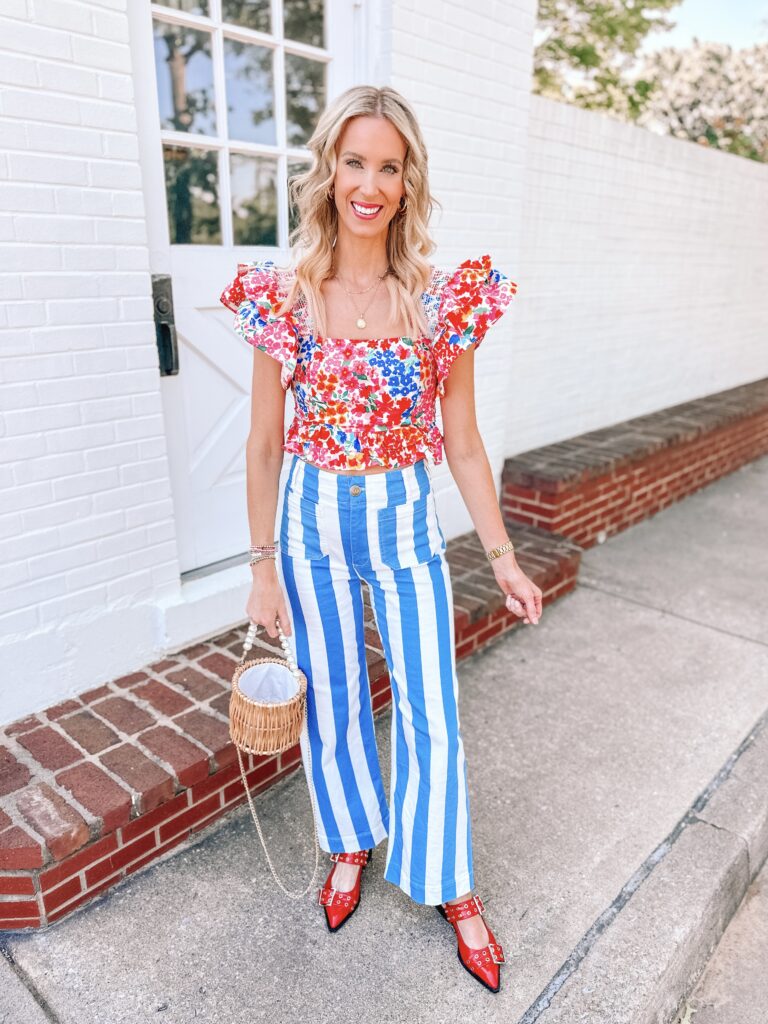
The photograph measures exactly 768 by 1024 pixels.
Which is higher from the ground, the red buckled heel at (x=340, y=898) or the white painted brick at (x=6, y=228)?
the white painted brick at (x=6, y=228)

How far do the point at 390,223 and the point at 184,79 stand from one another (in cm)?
129

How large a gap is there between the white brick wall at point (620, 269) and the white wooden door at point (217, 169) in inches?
61.0

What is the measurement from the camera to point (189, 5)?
246 cm

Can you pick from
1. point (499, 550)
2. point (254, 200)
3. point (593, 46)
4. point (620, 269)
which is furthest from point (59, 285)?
point (593, 46)

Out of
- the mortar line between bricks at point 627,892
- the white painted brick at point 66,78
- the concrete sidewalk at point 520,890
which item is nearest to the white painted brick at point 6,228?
the white painted brick at point 66,78

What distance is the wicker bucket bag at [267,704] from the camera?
1703 millimetres

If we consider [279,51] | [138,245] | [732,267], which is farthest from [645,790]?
[732,267]

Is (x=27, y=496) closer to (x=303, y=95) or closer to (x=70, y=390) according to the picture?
(x=70, y=390)

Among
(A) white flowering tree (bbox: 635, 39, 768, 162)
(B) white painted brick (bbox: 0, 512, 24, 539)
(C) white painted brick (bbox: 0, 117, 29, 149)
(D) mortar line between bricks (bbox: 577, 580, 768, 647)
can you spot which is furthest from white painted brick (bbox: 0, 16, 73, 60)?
(A) white flowering tree (bbox: 635, 39, 768, 162)

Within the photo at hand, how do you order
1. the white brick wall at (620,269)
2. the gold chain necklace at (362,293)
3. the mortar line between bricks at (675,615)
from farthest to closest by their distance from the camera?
1. the white brick wall at (620,269)
2. the mortar line between bricks at (675,615)
3. the gold chain necklace at (362,293)

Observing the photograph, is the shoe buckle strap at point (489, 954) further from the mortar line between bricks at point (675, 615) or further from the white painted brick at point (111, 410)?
the mortar line between bricks at point (675, 615)

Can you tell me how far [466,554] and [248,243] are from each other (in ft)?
5.78

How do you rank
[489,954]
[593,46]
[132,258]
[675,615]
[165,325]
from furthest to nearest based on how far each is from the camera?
[593,46] < [675,615] < [165,325] < [132,258] < [489,954]

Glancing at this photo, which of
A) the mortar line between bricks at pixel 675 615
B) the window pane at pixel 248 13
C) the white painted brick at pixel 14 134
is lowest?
the mortar line between bricks at pixel 675 615
